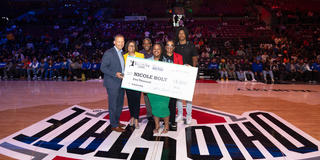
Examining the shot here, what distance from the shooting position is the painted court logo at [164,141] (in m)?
2.74

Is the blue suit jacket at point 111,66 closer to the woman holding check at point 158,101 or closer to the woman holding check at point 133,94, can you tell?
the woman holding check at point 133,94

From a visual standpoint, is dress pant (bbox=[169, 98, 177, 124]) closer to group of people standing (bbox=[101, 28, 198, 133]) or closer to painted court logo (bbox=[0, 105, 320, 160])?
group of people standing (bbox=[101, 28, 198, 133])

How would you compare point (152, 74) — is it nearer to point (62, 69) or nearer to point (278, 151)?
point (278, 151)

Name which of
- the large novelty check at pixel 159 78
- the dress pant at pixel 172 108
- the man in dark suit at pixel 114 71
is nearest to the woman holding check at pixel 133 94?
the man in dark suit at pixel 114 71

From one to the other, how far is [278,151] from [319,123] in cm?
162

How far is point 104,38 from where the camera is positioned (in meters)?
16.2

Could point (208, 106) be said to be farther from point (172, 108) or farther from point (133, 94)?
point (133, 94)

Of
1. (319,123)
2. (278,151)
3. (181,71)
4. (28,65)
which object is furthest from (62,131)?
(28,65)

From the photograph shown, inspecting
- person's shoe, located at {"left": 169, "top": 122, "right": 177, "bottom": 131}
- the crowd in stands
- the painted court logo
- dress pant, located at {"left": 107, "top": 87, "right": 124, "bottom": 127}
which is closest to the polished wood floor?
the painted court logo

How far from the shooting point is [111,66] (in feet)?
11.1

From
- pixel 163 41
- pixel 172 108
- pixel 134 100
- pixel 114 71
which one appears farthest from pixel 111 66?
pixel 163 41

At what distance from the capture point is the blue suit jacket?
333 cm

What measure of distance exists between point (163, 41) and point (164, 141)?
39.4 feet

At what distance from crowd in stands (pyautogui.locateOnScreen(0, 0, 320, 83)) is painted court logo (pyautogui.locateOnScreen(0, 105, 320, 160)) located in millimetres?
6880
